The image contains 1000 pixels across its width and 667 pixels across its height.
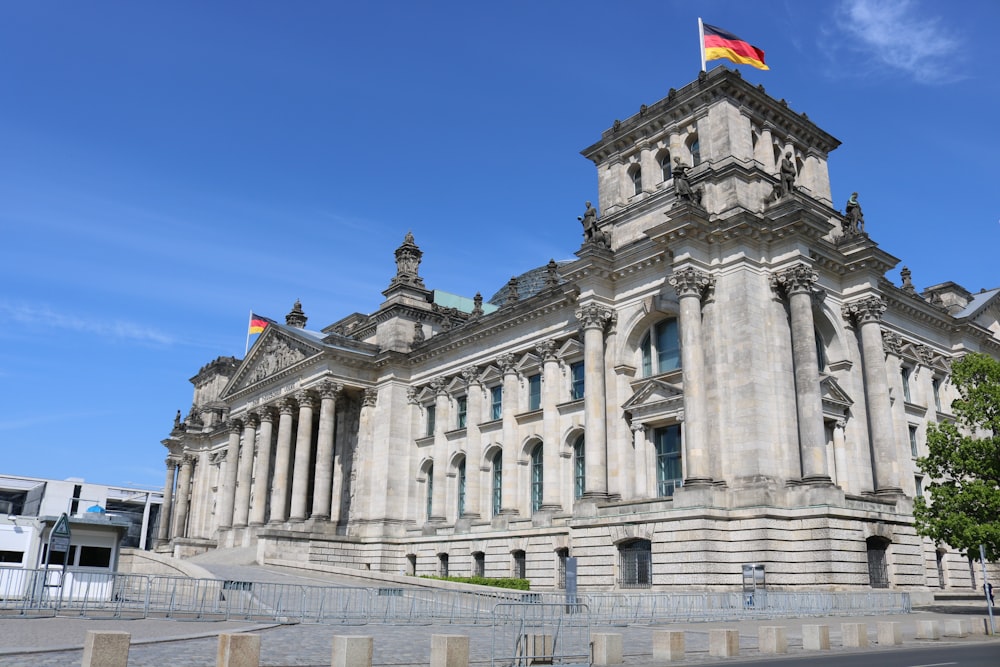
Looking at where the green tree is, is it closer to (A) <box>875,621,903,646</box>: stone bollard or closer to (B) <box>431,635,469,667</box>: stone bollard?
(A) <box>875,621,903,646</box>: stone bollard

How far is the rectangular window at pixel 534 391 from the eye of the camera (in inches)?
1743

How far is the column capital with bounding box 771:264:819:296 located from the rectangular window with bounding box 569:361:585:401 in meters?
11.3

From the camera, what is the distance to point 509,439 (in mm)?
44000

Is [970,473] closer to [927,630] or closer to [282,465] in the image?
[927,630]

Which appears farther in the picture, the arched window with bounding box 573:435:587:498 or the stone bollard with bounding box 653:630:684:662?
the arched window with bounding box 573:435:587:498

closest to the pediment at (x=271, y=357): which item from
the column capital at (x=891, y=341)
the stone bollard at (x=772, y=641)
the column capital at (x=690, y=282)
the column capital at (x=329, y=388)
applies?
the column capital at (x=329, y=388)

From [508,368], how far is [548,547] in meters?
10.1

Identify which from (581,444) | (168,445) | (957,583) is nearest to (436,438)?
(581,444)

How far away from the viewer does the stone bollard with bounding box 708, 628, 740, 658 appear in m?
16.0

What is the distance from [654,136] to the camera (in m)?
40.2

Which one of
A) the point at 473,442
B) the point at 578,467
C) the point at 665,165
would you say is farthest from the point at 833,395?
the point at 473,442

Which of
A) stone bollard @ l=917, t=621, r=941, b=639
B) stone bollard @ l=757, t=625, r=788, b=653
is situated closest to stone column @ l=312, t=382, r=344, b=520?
stone bollard @ l=917, t=621, r=941, b=639

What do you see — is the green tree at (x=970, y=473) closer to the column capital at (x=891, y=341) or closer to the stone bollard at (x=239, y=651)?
the column capital at (x=891, y=341)

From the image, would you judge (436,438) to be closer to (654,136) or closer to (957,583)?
(654,136)
